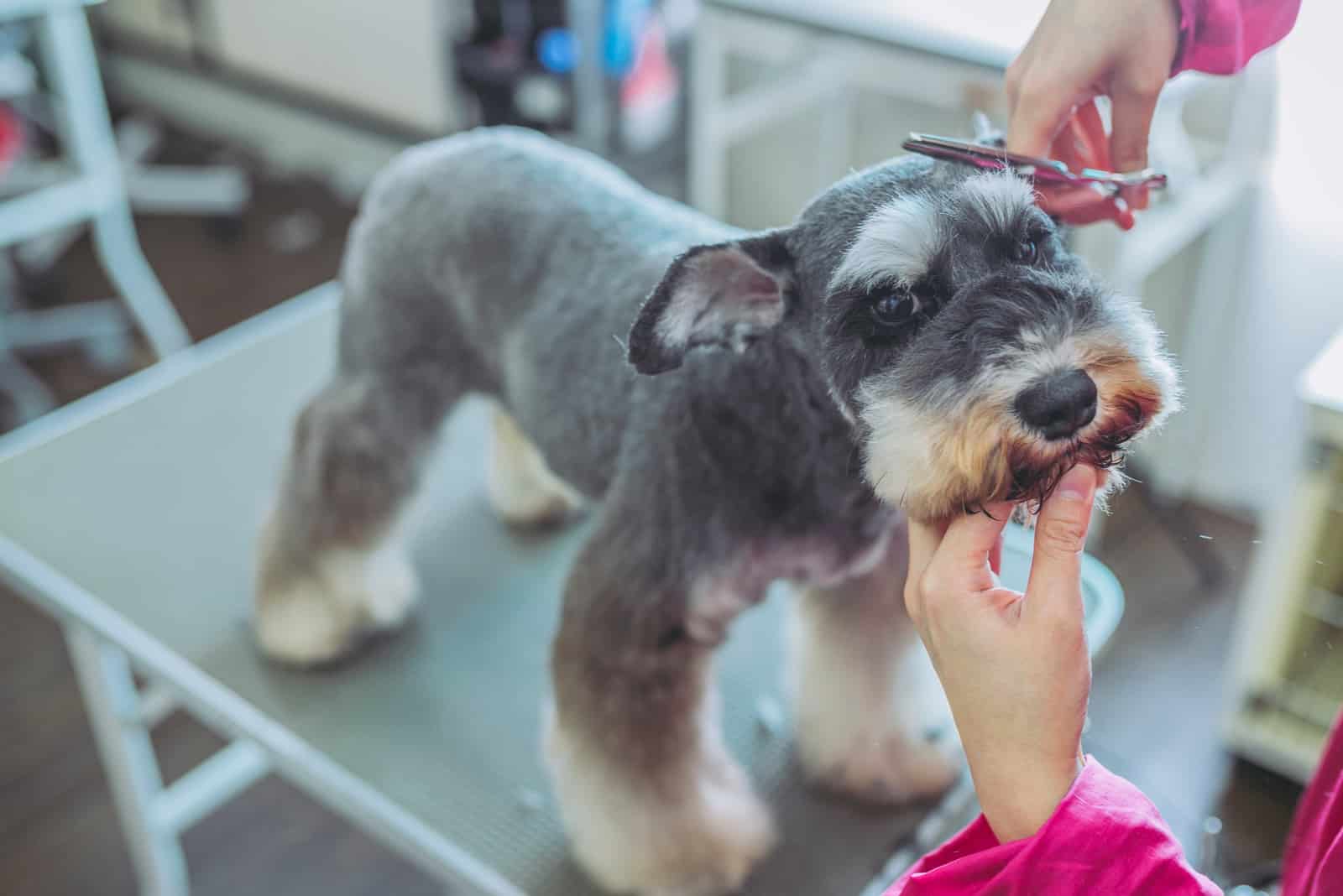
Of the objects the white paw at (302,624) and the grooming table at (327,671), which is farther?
the white paw at (302,624)

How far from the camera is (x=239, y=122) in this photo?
379cm

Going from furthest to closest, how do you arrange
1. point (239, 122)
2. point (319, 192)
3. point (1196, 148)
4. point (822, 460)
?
point (239, 122) → point (319, 192) → point (1196, 148) → point (822, 460)

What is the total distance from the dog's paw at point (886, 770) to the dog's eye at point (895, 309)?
56 centimetres

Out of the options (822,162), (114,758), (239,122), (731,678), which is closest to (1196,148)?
(822,162)

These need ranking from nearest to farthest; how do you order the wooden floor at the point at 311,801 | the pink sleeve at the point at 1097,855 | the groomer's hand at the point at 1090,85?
the pink sleeve at the point at 1097,855 → the groomer's hand at the point at 1090,85 → the wooden floor at the point at 311,801

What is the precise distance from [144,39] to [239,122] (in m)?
0.47

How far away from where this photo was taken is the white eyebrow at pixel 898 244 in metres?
0.67

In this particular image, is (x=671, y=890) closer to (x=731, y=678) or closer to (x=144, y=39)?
(x=731, y=678)

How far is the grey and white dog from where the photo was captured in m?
0.65

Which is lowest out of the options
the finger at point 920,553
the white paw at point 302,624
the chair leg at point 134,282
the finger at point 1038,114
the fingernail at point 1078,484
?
the chair leg at point 134,282

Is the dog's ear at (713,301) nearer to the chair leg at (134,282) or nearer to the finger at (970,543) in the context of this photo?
the finger at (970,543)

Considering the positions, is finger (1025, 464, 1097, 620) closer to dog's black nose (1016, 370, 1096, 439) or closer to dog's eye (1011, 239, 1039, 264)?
dog's black nose (1016, 370, 1096, 439)

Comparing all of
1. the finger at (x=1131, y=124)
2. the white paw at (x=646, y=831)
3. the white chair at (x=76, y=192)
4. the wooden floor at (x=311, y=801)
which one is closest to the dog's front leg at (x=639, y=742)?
the white paw at (x=646, y=831)

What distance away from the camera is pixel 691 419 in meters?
0.91
